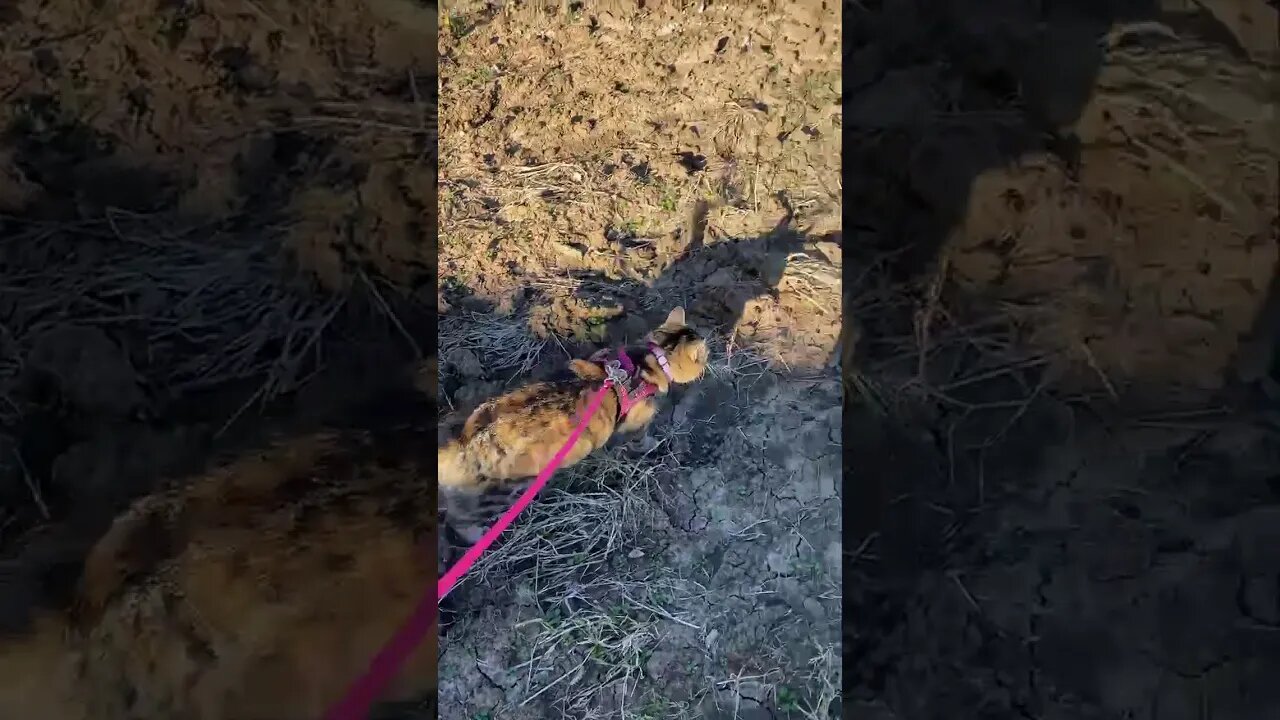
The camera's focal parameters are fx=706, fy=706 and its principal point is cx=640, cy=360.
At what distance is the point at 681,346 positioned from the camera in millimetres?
1348

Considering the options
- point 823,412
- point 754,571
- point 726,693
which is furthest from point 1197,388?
point 726,693

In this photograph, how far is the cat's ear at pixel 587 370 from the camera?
4.45 ft

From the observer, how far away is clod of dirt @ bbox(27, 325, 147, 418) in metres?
0.74

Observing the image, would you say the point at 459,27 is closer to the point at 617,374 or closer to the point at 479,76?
the point at 479,76

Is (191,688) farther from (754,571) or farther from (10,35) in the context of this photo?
(754,571)

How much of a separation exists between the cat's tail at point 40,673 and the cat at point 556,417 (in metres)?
0.66

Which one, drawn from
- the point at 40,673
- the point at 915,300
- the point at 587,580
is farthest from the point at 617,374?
the point at 40,673

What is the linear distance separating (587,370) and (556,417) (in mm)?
109

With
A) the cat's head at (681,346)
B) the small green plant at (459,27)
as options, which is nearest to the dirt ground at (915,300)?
the cat's head at (681,346)

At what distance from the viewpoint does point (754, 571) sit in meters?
1.36

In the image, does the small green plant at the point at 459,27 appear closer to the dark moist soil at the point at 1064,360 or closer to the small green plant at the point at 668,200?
the small green plant at the point at 668,200

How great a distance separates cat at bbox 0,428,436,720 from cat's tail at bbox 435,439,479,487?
58 cm

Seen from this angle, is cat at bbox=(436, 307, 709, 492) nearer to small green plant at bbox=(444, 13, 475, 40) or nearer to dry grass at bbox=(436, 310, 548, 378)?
dry grass at bbox=(436, 310, 548, 378)

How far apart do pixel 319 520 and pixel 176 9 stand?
560 mm
